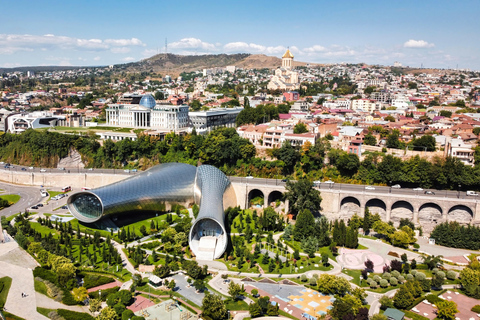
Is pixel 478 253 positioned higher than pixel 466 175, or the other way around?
pixel 466 175

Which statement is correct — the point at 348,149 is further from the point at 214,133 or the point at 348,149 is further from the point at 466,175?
the point at 214,133

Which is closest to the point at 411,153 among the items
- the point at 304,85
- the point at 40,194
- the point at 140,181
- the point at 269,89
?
the point at 140,181

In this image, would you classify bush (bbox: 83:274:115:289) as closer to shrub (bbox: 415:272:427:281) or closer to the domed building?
shrub (bbox: 415:272:427:281)

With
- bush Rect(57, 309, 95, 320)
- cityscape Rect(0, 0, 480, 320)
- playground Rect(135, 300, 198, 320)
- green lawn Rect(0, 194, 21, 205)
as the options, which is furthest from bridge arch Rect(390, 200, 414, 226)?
green lawn Rect(0, 194, 21, 205)

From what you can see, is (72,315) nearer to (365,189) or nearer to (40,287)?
(40,287)

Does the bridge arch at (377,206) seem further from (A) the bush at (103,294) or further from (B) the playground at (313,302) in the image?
(A) the bush at (103,294)

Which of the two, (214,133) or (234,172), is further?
(214,133)
